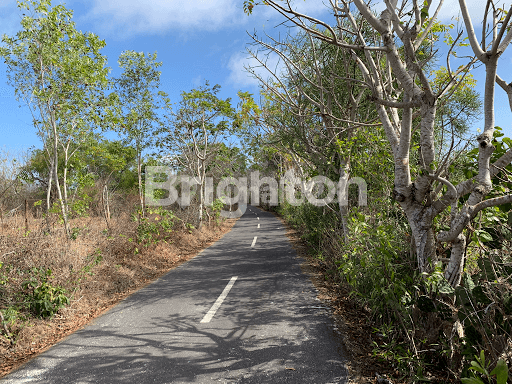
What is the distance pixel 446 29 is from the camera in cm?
695

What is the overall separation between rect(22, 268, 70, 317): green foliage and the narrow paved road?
0.86 meters

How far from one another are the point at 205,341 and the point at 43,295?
3361mm

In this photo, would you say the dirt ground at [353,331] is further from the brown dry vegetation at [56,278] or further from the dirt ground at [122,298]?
the brown dry vegetation at [56,278]

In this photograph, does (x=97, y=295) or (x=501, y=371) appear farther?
Answer: (x=97, y=295)

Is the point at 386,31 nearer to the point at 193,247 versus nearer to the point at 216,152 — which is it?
the point at 193,247

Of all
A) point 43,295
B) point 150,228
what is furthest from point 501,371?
point 150,228

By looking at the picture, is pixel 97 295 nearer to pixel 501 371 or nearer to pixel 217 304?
pixel 217 304

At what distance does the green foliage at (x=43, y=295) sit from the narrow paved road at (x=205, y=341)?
865mm

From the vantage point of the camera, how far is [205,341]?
14.9 ft

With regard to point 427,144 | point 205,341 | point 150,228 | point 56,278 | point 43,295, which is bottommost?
point 205,341

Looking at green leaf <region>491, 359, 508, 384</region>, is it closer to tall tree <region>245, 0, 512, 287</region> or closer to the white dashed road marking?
tall tree <region>245, 0, 512, 287</region>

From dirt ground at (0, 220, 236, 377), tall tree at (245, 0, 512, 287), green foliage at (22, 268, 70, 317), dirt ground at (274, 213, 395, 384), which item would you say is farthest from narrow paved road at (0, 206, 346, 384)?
tall tree at (245, 0, 512, 287)

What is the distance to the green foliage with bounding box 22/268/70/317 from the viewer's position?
5.51m

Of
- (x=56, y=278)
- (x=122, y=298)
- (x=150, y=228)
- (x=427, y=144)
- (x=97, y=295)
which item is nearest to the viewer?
(x=427, y=144)
